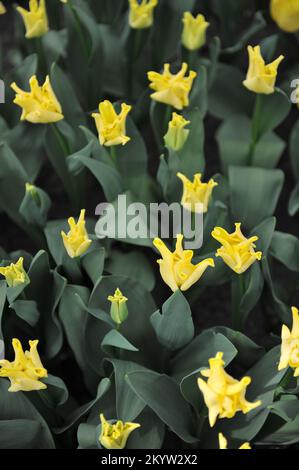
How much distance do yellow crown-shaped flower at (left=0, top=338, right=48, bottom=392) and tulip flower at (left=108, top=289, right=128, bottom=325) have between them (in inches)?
3.8

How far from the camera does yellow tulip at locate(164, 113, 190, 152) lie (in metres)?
0.98

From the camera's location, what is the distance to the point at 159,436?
0.90 m

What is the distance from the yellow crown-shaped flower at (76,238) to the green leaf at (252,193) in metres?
0.25

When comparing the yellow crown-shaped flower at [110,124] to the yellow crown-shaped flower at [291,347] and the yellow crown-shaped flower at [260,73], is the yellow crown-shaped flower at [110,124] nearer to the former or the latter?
the yellow crown-shaped flower at [260,73]

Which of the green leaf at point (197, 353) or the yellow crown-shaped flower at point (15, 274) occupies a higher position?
the yellow crown-shaped flower at point (15, 274)

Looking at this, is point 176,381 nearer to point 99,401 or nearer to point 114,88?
point 99,401

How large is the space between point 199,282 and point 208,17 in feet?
2.12

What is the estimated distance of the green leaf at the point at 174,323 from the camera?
89 centimetres

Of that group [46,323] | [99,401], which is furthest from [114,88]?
[99,401]

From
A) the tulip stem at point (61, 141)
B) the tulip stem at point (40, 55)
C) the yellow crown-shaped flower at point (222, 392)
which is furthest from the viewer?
the tulip stem at point (40, 55)

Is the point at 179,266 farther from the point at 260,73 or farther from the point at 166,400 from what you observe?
the point at 260,73

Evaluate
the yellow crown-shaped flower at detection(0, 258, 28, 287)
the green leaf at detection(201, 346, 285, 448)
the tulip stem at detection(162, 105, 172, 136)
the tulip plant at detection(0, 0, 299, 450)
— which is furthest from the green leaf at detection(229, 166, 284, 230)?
the yellow crown-shaped flower at detection(0, 258, 28, 287)

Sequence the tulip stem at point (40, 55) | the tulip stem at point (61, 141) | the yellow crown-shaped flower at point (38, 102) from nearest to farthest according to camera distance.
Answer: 1. the yellow crown-shaped flower at point (38, 102)
2. the tulip stem at point (61, 141)
3. the tulip stem at point (40, 55)

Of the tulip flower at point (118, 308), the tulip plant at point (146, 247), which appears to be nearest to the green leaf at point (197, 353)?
the tulip plant at point (146, 247)
